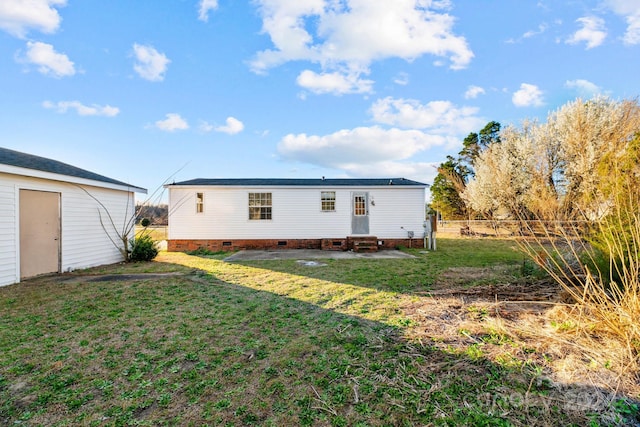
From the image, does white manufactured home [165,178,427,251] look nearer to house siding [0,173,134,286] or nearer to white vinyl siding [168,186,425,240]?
white vinyl siding [168,186,425,240]

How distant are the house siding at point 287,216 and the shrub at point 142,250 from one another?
2948 millimetres

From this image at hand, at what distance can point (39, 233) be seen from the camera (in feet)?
22.5

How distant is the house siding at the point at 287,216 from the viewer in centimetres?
1229

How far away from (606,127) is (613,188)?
1598cm

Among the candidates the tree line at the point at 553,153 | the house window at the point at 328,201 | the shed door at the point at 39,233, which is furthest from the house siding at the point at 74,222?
the tree line at the point at 553,153

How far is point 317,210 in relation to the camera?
12398mm

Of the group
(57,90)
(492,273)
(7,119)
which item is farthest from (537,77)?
(7,119)

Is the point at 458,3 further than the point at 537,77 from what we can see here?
No

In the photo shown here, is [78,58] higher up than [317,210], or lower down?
higher up

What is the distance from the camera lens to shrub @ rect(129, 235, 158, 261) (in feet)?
29.8

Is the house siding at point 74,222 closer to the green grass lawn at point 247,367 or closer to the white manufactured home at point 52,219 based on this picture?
the white manufactured home at point 52,219

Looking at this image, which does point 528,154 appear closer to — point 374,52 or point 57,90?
point 374,52

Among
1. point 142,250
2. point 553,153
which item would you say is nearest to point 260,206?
point 142,250

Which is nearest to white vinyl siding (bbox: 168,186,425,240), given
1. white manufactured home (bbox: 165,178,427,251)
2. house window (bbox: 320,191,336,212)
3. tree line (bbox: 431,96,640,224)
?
white manufactured home (bbox: 165,178,427,251)
